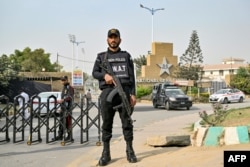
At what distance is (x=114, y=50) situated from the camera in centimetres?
677

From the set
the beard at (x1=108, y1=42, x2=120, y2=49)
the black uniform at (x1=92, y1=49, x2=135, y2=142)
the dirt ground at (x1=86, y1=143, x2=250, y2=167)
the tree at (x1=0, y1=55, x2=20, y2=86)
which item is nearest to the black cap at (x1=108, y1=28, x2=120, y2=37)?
the beard at (x1=108, y1=42, x2=120, y2=49)

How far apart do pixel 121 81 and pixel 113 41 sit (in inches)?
27.8

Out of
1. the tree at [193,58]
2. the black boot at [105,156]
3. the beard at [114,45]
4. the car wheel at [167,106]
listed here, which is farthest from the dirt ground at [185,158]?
the tree at [193,58]

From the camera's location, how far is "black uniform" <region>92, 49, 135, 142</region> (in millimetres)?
6648

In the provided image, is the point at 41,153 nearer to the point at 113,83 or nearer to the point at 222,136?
the point at 113,83

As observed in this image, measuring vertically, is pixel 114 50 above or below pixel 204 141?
above

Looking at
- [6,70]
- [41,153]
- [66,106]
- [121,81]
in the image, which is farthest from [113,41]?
[6,70]

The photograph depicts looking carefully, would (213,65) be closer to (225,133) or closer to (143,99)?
(143,99)

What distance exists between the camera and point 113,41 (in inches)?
263

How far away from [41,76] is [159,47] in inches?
545

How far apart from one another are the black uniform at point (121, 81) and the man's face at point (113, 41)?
113 mm

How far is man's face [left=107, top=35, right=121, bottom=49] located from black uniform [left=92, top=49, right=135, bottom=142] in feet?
0.37

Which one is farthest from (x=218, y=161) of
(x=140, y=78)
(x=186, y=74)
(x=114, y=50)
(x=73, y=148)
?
(x=186, y=74)

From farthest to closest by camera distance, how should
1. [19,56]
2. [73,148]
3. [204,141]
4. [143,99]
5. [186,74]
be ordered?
[19,56], [186,74], [143,99], [73,148], [204,141]
